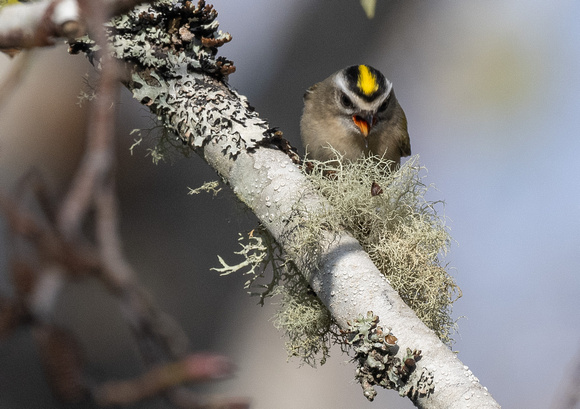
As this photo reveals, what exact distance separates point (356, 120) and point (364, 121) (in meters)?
0.05

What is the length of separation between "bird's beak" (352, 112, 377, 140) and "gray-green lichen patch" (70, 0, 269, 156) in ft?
4.39

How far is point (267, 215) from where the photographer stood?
2408mm

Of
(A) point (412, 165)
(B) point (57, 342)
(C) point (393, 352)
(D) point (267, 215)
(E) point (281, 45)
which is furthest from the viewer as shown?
(E) point (281, 45)

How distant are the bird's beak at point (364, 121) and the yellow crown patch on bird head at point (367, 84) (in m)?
0.11

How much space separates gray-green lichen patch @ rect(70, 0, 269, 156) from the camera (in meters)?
2.54

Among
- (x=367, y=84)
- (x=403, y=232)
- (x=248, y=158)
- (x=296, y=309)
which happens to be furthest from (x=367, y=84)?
(x=296, y=309)

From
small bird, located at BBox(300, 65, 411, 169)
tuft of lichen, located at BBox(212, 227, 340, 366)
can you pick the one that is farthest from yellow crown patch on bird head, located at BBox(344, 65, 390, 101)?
tuft of lichen, located at BBox(212, 227, 340, 366)

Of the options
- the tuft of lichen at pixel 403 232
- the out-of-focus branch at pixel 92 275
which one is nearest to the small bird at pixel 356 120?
the tuft of lichen at pixel 403 232

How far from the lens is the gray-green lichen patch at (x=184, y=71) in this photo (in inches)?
99.8

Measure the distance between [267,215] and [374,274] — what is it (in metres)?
0.48

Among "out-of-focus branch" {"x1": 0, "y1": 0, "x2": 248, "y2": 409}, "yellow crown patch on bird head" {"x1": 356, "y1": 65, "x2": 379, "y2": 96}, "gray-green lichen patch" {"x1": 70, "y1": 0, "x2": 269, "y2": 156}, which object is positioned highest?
"yellow crown patch on bird head" {"x1": 356, "y1": 65, "x2": 379, "y2": 96}

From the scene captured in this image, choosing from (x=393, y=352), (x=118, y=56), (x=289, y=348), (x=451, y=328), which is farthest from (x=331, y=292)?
(x=118, y=56)

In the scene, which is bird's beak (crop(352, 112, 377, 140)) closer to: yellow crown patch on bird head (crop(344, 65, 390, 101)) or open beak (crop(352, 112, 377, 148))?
open beak (crop(352, 112, 377, 148))

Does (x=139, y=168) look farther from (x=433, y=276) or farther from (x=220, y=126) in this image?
(x=433, y=276)
